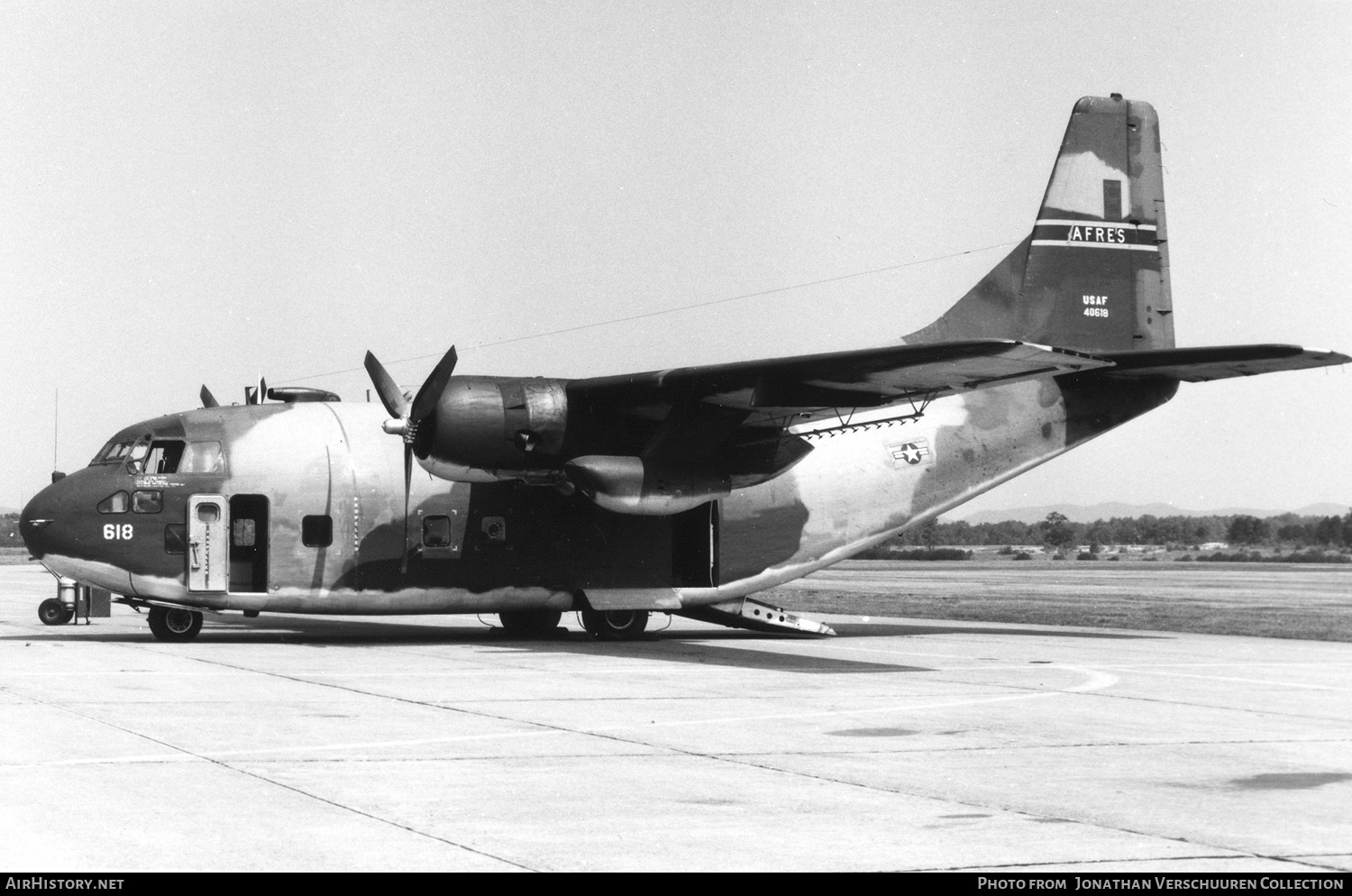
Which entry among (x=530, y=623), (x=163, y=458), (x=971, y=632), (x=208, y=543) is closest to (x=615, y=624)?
(x=530, y=623)

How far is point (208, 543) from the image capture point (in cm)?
2197

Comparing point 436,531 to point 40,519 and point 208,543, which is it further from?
point 40,519

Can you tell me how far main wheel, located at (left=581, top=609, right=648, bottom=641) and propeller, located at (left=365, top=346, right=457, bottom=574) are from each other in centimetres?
328

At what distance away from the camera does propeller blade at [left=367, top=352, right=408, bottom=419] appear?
21766 millimetres

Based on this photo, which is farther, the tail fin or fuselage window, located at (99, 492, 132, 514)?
the tail fin

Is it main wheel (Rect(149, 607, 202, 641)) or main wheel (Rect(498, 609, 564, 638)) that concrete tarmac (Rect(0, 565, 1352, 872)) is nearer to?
main wheel (Rect(149, 607, 202, 641))

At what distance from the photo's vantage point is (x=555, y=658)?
800 inches

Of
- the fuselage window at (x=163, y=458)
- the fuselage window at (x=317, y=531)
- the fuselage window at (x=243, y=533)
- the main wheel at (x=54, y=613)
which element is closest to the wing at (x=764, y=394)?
the fuselage window at (x=317, y=531)

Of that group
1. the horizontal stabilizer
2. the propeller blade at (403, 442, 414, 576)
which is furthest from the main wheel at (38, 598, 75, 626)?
the horizontal stabilizer

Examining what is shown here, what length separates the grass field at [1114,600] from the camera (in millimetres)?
29672

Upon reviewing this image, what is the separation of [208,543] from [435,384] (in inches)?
178

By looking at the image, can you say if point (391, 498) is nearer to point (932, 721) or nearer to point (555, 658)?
point (555, 658)

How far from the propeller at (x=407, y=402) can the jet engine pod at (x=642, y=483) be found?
7.11ft

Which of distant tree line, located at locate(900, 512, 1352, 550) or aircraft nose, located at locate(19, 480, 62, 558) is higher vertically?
aircraft nose, located at locate(19, 480, 62, 558)
